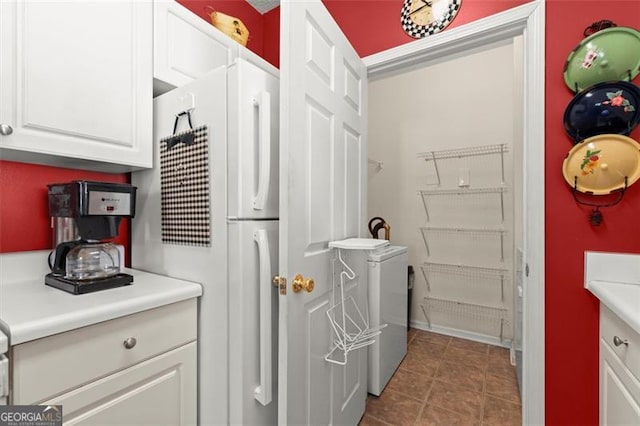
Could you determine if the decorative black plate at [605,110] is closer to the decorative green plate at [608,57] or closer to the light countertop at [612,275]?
the decorative green plate at [608,57]

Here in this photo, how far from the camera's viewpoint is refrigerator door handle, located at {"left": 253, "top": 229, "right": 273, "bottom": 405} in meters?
1.07

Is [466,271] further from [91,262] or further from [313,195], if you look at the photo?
[91,262]

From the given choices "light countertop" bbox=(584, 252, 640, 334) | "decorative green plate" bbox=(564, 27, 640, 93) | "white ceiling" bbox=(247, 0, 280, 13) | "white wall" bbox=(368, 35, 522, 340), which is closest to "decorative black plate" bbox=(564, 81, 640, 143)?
"decorative green plate" bbox=(564, 27, 640, 93)

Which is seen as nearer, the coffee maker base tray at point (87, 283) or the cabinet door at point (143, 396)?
the cabinet door at point (143, 396)

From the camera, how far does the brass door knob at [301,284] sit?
103 centimetres

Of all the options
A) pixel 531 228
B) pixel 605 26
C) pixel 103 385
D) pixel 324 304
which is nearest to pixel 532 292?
pixel 531 228

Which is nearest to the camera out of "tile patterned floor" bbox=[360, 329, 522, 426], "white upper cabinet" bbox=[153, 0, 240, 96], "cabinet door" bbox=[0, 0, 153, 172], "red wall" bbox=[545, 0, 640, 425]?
"cabinet door" bbox=[0, 0, 153, 172]

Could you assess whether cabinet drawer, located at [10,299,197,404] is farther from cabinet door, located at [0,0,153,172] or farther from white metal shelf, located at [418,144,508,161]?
white metal shelf, located at [418,144,508,161]

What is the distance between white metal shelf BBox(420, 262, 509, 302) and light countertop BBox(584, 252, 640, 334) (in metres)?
1.56

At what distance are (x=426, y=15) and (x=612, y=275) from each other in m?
1.53

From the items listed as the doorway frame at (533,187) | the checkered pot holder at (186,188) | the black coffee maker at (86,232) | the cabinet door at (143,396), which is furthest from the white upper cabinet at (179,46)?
the doorway frame at (533,187)

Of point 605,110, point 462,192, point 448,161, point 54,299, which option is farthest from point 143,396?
point 448,161

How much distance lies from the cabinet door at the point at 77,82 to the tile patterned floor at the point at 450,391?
1.99m

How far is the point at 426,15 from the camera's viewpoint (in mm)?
1589
